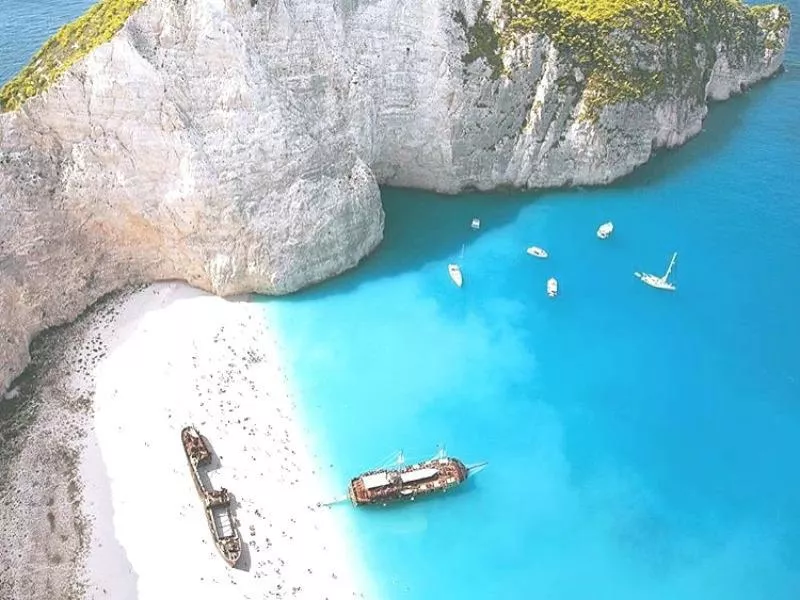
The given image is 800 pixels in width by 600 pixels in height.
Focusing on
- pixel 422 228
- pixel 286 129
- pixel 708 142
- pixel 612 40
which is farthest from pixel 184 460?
pixel 708 142

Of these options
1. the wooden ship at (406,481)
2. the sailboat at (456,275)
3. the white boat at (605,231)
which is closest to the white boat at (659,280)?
the white boat at (605,231)

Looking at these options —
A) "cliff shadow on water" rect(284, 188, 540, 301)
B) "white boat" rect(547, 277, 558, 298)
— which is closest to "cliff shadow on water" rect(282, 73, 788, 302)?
"cliff shadow on water" rect(284, 188, 540, 301)

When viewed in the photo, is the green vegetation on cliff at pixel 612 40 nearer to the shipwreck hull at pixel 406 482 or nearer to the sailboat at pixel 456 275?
the sailboat at pixel 456 275

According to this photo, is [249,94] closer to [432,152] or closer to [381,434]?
[432,152]

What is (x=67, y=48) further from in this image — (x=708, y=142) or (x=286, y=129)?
(x=708, y=142)

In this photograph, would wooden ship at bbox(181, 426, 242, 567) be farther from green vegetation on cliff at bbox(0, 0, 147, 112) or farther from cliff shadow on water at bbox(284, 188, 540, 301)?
green vegetation on cliff at bbox(0, 0, 147, 112)
